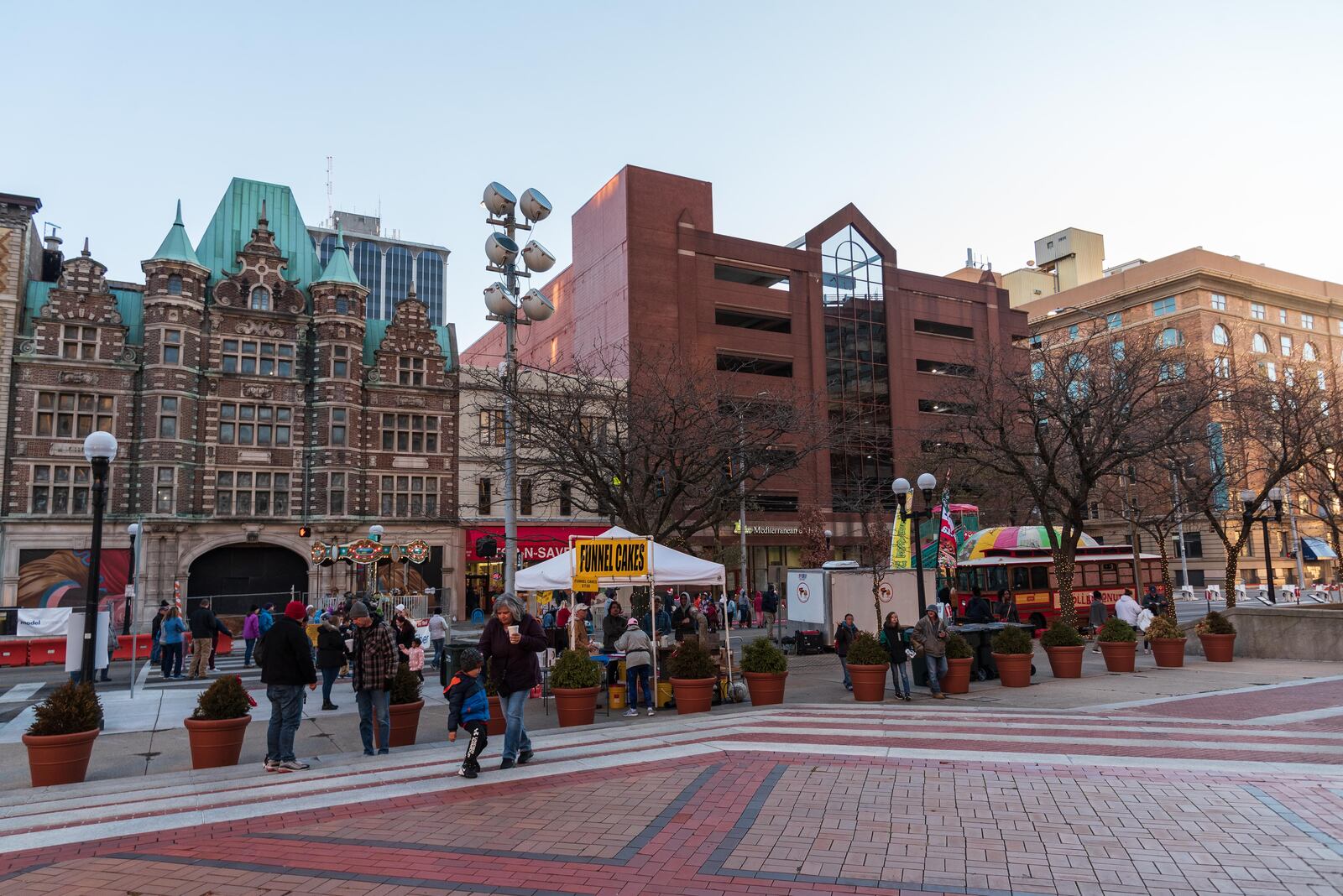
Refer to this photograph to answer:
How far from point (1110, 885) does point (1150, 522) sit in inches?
988

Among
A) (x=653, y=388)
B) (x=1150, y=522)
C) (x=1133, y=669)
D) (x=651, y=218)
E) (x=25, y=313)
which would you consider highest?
(x=651, y=218)

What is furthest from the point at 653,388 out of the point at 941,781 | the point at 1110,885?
the point at 1110,885

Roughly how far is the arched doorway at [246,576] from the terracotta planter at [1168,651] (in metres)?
33.4

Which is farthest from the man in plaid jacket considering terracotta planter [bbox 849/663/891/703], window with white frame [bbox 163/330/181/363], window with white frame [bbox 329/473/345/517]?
window with white frame [bbox 163/330/181/363]

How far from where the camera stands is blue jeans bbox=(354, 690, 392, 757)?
36.0 ft

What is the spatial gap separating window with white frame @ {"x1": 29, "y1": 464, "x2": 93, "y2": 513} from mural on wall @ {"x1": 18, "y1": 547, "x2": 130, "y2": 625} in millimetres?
1801

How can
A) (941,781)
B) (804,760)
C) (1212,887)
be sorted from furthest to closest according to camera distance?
(804,760)
(941,781)
(1212,887)

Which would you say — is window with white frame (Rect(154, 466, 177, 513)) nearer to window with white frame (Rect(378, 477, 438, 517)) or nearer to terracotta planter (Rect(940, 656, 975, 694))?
window with white frame (Rect(378, 477, 438, 517))

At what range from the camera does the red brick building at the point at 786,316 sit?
5366cm

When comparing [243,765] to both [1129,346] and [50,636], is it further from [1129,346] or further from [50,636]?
[1129,346]

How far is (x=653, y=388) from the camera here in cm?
2839

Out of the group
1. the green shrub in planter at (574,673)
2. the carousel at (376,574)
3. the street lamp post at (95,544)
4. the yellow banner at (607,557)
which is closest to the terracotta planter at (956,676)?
the yellow banner at (607,557)

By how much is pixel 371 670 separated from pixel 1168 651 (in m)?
17.4

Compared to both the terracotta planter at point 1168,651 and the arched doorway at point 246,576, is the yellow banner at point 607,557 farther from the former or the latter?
the arched doorway at point 246,576
